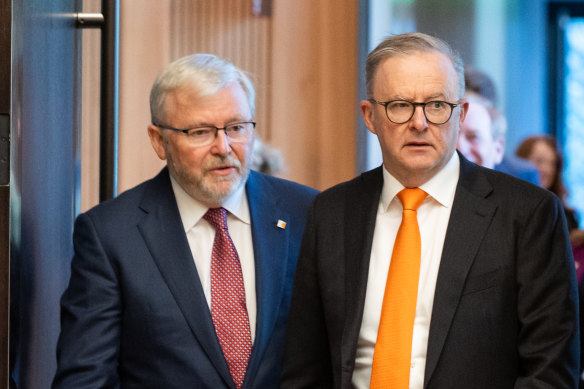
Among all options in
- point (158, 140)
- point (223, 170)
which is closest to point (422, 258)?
point (223, 170)

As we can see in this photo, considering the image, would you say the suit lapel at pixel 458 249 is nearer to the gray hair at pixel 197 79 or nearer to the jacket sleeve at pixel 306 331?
the jacket sleeve at pixel 306 331

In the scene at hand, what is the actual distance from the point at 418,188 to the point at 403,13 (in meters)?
4.16

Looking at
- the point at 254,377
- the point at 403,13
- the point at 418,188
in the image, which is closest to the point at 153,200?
the point at 254,377

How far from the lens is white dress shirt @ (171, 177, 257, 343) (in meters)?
2.26

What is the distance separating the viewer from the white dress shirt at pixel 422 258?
6.13 ft

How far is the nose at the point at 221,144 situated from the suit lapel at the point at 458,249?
25.0 inches

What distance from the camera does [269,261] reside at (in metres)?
2.29

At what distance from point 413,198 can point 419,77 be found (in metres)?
0.27

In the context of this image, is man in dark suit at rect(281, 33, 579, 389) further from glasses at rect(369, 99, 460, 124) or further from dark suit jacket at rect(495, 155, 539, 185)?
dark suit jacket at rect(495, 155, 539, 185)

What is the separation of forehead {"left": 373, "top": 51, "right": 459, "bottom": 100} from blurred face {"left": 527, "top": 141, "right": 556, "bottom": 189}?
2001 millimetres

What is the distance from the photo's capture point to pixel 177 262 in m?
2.23

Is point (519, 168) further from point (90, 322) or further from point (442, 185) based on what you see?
point (90, 322)

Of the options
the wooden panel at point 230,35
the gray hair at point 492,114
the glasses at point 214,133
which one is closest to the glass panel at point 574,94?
the wooden panel at point 230,35

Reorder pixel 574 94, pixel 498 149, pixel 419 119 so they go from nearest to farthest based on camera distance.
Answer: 1. pixel 419 119
2. pixel 498 149
3. pixel 574 94
